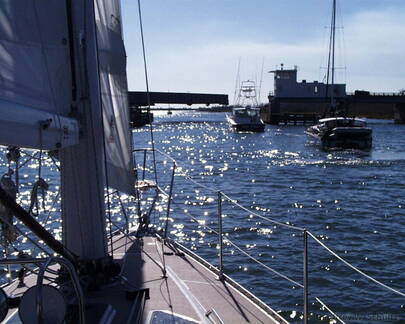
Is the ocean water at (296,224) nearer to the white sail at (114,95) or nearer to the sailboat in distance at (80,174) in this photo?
the sailboat in distance at (80,174)

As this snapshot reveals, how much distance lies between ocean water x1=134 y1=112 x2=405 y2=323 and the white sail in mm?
2193

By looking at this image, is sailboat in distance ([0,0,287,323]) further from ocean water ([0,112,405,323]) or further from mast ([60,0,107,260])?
ocean water ([0,112,405,323])

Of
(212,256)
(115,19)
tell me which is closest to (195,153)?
(212,256)

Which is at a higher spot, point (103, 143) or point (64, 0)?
point (64, 0)

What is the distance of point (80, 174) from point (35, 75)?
4.11 ft

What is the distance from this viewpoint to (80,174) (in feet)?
16.0

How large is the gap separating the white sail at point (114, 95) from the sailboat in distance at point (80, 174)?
0.04ft

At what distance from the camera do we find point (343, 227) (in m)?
15.1

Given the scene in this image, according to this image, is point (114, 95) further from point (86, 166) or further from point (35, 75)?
point (35, 75)

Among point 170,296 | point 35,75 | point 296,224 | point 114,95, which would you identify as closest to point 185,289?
point 170,296

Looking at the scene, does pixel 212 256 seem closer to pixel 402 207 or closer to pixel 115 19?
pixel 115 19

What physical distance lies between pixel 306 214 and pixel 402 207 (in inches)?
151

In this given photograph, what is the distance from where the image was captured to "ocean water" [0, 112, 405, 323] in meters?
9.58

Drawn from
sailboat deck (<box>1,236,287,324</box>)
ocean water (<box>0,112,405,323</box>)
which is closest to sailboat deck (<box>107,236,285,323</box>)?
sailboat deck (<box>1,236,287,324</box>)
